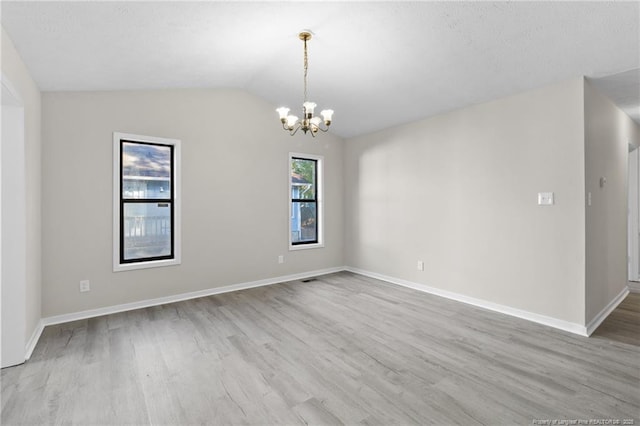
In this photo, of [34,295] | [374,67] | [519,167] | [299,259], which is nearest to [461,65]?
[374,67]

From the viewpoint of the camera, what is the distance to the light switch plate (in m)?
3.19

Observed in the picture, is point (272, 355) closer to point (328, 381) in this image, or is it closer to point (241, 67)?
point (328, 381)

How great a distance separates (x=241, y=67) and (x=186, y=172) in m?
1.55

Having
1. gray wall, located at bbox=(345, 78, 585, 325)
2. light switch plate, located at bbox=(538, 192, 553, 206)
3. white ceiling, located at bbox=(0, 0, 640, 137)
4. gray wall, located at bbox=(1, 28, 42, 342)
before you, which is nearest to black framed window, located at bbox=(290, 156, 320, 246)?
gray wall, located at bbox=(345, 78, 585, 325)

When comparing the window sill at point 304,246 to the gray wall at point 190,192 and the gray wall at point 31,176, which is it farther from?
the gray wall at point 31,176

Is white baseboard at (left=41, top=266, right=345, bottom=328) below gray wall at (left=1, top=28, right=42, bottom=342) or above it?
below

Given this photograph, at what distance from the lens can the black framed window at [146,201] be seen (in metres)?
3.90

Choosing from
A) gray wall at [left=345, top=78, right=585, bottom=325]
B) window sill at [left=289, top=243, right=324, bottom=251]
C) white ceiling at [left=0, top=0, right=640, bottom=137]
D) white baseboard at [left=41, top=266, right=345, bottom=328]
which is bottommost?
white baseboard at [left=41, top=266, right=345, bottom=328]

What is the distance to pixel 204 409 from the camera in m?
1.93

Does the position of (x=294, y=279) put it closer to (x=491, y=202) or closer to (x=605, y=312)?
(x=491, y=202)

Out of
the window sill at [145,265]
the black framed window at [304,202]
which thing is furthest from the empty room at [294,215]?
the black framed window at [304,202]

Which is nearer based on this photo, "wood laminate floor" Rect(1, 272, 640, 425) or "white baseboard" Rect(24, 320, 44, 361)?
"wood laminate floor" Rect(1, 272, 640, 425)

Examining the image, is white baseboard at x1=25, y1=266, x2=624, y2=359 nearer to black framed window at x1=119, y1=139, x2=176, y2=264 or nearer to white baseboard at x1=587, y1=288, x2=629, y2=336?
white baseboard at x1=587, y1=288, x2=629, y2=336

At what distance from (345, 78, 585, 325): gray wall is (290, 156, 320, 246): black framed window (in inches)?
41.4
